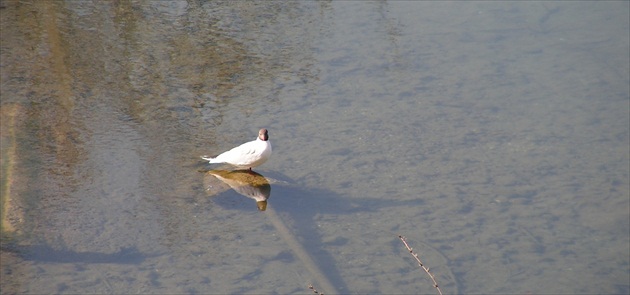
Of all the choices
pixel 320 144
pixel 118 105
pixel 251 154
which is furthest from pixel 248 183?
pixel 118 105

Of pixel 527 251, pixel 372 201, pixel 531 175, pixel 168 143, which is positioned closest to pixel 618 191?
pixel 531 175

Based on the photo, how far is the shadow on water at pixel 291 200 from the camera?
19.7 feet

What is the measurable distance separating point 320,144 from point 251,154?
98 cm

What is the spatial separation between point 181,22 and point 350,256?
167 inches

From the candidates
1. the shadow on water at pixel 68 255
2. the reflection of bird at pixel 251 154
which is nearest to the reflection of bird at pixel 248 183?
the reflection of bird at pixel 251 154

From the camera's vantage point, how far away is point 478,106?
790cm

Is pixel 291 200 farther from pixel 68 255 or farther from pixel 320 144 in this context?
pixel 68 255

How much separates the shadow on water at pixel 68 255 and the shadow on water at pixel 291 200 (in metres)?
0.89

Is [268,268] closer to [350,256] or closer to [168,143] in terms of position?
[350,256]

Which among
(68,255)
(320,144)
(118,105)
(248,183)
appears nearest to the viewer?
(68,255)

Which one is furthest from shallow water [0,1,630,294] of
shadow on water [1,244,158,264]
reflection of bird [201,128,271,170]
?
reflection of bird [201,128,271,170]

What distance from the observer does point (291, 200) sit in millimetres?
6344

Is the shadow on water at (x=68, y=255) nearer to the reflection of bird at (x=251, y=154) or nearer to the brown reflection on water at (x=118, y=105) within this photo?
the brown reflection on water at (x=118, y=105)

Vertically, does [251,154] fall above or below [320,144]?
above
